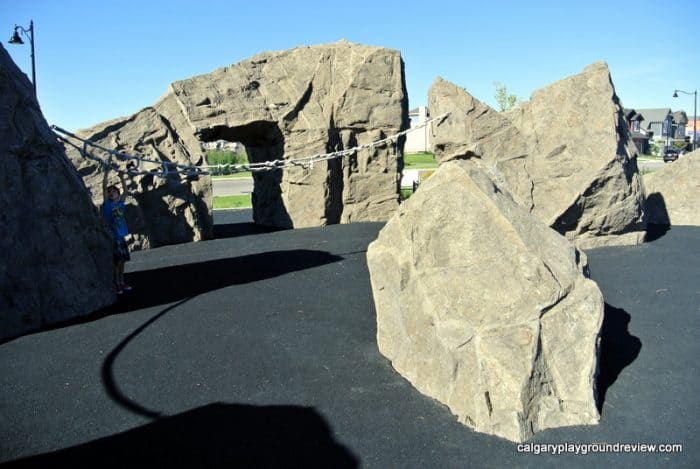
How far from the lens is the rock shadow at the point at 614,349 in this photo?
13.8 ft

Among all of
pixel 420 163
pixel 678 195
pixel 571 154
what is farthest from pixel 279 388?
pixel 420 163

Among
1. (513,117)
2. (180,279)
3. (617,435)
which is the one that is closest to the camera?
(617,435)

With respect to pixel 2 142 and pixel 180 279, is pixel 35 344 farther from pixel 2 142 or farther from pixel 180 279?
pixel 180 279

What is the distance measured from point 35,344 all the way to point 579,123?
25.0 feet

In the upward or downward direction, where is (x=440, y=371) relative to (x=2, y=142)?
downward

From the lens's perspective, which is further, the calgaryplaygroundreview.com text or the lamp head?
the lamp head

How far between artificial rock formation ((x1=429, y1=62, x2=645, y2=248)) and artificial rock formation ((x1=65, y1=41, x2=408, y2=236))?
9.27 ft

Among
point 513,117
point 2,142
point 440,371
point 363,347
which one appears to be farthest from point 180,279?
point 513,117

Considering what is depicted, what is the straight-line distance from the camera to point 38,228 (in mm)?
5566

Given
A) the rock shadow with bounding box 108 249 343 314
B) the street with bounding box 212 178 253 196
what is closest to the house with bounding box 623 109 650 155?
the street with bounding box 212 178 253 196

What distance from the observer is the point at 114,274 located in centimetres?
668

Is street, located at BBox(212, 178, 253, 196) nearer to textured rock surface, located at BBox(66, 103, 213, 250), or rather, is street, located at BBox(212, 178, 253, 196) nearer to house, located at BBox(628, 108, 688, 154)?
textured rock surface, located at BBox(66, 103, 213, 250)

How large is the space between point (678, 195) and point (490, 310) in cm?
967

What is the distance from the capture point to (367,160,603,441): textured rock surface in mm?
3484
